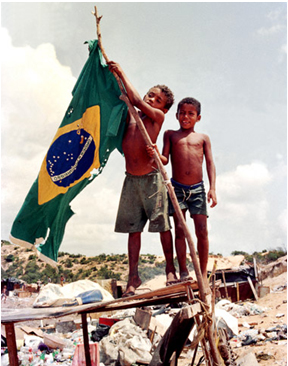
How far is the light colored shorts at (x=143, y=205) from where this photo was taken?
3213 mm

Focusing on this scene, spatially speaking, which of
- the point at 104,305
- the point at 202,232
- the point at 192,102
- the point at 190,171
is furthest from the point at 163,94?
the point at 104,305

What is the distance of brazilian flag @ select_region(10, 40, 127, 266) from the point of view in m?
3.44

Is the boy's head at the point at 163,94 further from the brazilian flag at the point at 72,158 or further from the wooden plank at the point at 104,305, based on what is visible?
the wooden plank at the point at 104,305

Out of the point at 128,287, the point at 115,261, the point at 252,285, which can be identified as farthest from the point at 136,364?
the point at 115,261

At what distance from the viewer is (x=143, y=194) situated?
3266 mm

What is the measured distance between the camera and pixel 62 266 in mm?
34406

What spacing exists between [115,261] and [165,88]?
3249 centimetres

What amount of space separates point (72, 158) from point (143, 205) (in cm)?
80

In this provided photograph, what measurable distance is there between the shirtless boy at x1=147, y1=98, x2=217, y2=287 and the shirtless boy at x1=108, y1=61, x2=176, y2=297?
12 centimetres

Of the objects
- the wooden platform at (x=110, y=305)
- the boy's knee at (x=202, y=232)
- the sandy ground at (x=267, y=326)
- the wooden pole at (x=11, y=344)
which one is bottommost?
the sandy ground at (x=267, y=326)

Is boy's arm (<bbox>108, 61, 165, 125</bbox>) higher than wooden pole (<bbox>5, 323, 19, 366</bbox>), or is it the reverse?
boy's arm (<bbox>108, 61, 165, 125</bbox>)

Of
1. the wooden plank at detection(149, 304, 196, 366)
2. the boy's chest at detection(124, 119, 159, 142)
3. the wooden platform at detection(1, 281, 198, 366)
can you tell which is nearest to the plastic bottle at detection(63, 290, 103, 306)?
the wooden platform at detection(1, 281, 198, 366)

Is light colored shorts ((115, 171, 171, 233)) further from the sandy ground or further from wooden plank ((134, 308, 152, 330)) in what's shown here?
wooden plank ((134, 308, 152, 330))

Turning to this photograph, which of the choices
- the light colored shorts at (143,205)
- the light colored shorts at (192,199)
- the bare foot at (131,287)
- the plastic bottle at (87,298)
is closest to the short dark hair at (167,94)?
the light colored shorts at (143,205)
